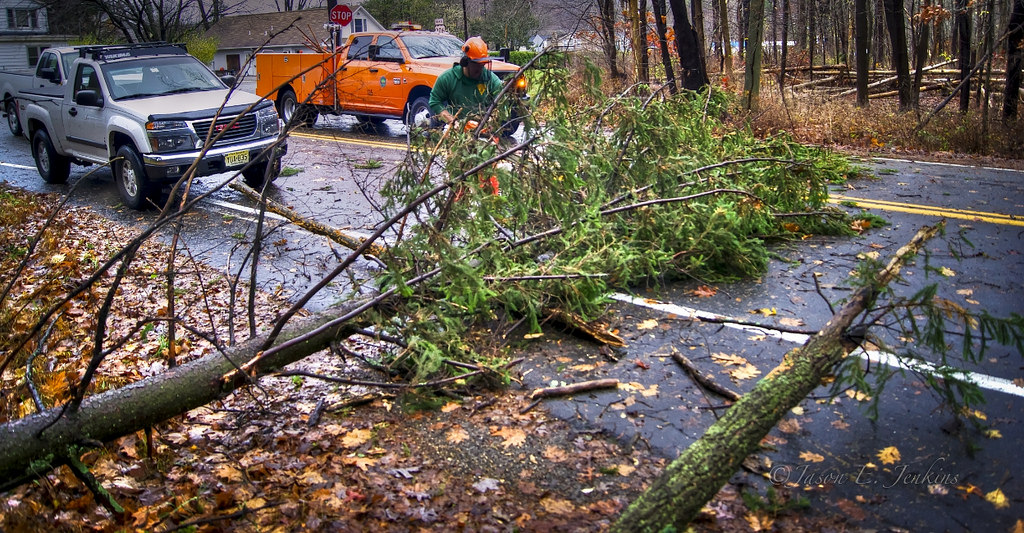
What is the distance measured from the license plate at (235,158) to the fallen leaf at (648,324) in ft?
22.0

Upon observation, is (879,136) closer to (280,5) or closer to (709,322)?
(709,322)

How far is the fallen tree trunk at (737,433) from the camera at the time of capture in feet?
9.84

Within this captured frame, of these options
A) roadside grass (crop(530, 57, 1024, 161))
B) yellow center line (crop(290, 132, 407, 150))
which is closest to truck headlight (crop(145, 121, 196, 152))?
yellow center line (crop(290, 132, 407, 150))

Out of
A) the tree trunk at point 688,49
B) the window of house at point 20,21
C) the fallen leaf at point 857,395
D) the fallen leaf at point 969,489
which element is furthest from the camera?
the window of house at point 20,21

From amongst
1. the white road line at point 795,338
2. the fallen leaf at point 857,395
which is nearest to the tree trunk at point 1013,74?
the white road line at point 795,338

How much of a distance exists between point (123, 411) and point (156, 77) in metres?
9.04

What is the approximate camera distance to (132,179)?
Result: 33.7 ft

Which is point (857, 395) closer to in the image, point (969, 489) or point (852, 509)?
point (969, 489)

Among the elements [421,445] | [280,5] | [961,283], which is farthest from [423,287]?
[280,5]

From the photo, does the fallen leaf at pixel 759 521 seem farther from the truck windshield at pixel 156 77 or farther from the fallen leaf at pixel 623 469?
the truck windshield at pixel 156 77

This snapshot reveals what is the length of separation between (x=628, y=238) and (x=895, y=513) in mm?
3303

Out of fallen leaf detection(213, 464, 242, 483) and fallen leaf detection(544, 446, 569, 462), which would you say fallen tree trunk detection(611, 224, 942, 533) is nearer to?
fallen leaf detection(544, 446, 569, 462)

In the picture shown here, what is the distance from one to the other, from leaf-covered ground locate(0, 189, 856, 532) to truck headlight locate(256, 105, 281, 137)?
650 cm

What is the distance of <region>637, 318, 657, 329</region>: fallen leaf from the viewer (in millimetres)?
5461
